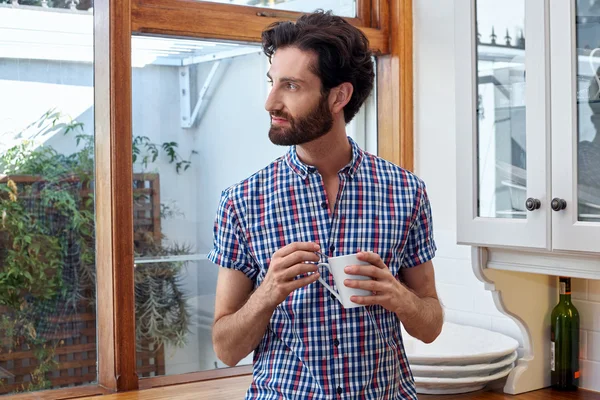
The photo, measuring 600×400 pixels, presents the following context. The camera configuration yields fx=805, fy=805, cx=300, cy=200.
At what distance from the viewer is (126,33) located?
7.57 feet

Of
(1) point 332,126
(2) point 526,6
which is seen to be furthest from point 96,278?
(2) point 526,6

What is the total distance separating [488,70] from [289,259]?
1012 millimetres

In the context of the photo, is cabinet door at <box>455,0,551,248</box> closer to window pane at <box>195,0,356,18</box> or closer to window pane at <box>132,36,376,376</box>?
window pane at <box>195,0,356,18</box>

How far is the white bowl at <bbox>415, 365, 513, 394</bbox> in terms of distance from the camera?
2.12m

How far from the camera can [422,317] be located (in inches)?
60.8

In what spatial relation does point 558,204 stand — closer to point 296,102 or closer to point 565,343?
point 565,343

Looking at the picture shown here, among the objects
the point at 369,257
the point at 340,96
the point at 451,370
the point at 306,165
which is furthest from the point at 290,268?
the point at 451,370

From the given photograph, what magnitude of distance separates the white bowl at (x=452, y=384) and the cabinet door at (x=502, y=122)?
0.37m

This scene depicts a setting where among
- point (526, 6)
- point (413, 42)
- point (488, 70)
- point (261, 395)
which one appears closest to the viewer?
point (261, 395)

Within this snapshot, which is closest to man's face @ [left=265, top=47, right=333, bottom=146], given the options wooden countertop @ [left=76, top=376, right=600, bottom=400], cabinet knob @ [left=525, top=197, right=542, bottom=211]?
cabinet knob @ [left=525, top=197, right=542, bottom=211]

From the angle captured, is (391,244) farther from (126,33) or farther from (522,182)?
(126,33)

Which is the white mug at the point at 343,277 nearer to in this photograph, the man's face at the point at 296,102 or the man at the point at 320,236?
the man at the point at 320,236

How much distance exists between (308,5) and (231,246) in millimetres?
1545

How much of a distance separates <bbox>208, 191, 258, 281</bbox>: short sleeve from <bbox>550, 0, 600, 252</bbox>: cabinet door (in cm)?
77
